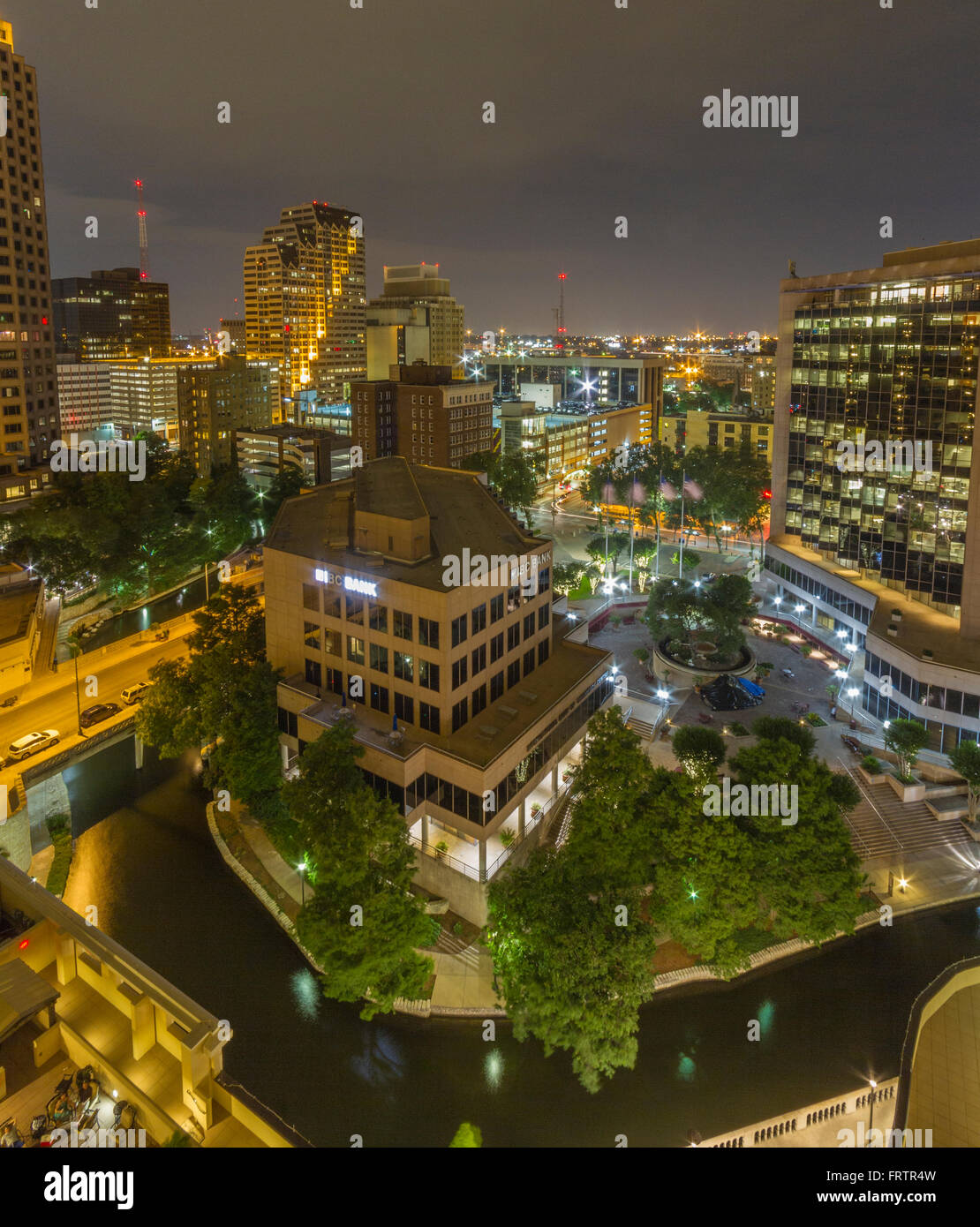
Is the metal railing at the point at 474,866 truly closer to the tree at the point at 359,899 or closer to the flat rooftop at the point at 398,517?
the tree at the point at 359,899

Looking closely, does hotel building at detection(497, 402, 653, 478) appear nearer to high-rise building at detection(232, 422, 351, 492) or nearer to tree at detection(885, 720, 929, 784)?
high-rise building at detection(232, 422, 351, 492)

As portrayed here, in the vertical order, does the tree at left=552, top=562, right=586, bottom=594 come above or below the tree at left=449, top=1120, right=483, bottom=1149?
above

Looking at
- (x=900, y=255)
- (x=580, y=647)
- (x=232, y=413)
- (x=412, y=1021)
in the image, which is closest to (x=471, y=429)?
(x=232, y=413)

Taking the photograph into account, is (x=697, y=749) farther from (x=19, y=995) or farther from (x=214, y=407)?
(x=214, y=407)

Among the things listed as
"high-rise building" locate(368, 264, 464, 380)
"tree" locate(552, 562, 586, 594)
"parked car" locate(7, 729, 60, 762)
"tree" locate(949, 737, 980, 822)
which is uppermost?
"high-rise building" locate(368, 264, 464, 380)

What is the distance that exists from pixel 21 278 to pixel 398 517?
74.4 metres

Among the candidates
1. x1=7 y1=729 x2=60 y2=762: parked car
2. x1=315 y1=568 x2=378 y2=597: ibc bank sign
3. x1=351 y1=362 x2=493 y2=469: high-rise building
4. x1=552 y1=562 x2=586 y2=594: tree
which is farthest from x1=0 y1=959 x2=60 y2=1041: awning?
x1=351 y1=362 x2=493 y2=469: high-rise building

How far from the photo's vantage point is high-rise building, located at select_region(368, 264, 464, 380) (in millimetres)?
175500

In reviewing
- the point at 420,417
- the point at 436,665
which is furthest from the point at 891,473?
the point at 420,417

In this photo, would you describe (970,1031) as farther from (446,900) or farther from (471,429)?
(471,429)

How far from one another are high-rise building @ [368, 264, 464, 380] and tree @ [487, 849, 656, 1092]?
512 feet

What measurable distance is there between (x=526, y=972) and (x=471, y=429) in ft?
316

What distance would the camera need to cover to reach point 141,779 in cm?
4994

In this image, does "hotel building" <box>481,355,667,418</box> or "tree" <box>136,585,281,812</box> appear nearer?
"tree" <box>136,585,281,812</box>
